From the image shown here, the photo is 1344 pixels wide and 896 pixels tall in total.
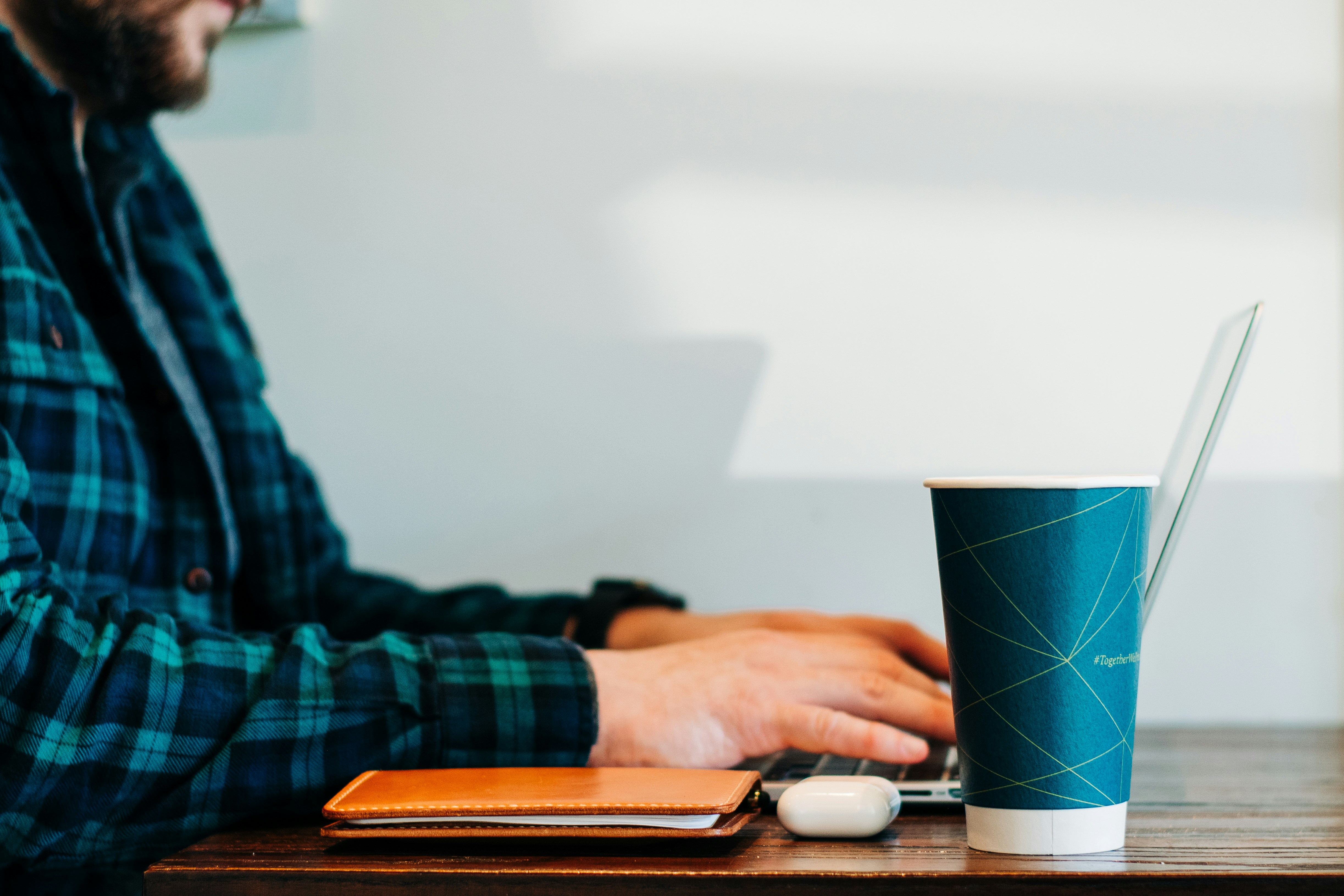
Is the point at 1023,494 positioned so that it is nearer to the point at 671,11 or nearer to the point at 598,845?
the point at 598,845

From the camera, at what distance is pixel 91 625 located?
0.56 m

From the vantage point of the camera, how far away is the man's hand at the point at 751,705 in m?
0.59

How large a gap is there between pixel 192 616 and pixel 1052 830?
700 millimetres

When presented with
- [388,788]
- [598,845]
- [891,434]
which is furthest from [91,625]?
[891,434]

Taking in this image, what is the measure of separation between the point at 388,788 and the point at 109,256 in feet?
1.87

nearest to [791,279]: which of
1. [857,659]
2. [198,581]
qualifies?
[857,659]

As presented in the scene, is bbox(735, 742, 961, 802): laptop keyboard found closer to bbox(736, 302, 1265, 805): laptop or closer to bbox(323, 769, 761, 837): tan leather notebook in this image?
bbox(736, 302, 1265, 805): laptop

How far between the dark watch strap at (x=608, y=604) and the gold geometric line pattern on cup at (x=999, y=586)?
1.71ft

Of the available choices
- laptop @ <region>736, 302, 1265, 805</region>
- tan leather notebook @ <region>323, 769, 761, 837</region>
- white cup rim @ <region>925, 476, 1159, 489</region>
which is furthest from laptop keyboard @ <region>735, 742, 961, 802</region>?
white cup rim @ <region>925, 476, 1159, 489</region>

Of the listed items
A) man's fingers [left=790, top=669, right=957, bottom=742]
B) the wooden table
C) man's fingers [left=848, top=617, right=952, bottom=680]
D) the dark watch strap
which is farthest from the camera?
the dark watch strap

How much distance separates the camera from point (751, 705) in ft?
1.98

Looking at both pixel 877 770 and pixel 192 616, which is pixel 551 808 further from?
pixel 192 616

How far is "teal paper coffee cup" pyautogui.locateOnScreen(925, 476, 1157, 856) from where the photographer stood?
0.40 m

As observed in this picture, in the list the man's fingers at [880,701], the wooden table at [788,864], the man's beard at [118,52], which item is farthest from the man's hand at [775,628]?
the man's beard at [118,52]
